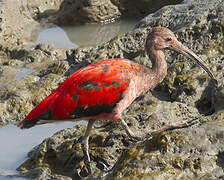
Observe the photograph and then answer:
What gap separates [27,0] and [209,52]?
909 centimetres

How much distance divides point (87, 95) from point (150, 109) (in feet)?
3.59

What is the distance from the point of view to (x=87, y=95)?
5.79m

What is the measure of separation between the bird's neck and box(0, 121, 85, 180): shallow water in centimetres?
241

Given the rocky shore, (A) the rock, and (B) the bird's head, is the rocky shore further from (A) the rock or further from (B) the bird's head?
(A) the rock

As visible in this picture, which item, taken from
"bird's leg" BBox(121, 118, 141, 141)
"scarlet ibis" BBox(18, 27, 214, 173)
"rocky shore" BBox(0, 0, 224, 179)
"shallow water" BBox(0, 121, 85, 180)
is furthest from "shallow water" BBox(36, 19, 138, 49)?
"bird's leg" BBox(121, 118, 141, 141)

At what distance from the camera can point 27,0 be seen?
1501 cm

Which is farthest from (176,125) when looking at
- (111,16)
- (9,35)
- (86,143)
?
(111,16)

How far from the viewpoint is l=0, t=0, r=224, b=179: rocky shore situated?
4.58 meters

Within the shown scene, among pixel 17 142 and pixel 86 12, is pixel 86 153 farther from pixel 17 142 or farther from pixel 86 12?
pixel 86 12

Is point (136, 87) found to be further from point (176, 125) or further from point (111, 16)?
point (111, 16)

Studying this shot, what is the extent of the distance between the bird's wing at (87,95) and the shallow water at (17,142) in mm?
1405

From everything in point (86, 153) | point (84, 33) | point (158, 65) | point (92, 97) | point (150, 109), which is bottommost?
point (84, 33)

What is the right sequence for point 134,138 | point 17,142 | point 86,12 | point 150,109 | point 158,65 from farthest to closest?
point 86,12 → point 17,142 → point 150,109 → point 158,65 → point 134,138

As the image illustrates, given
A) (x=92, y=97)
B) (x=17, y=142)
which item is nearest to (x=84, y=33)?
(x=17, y=142)
